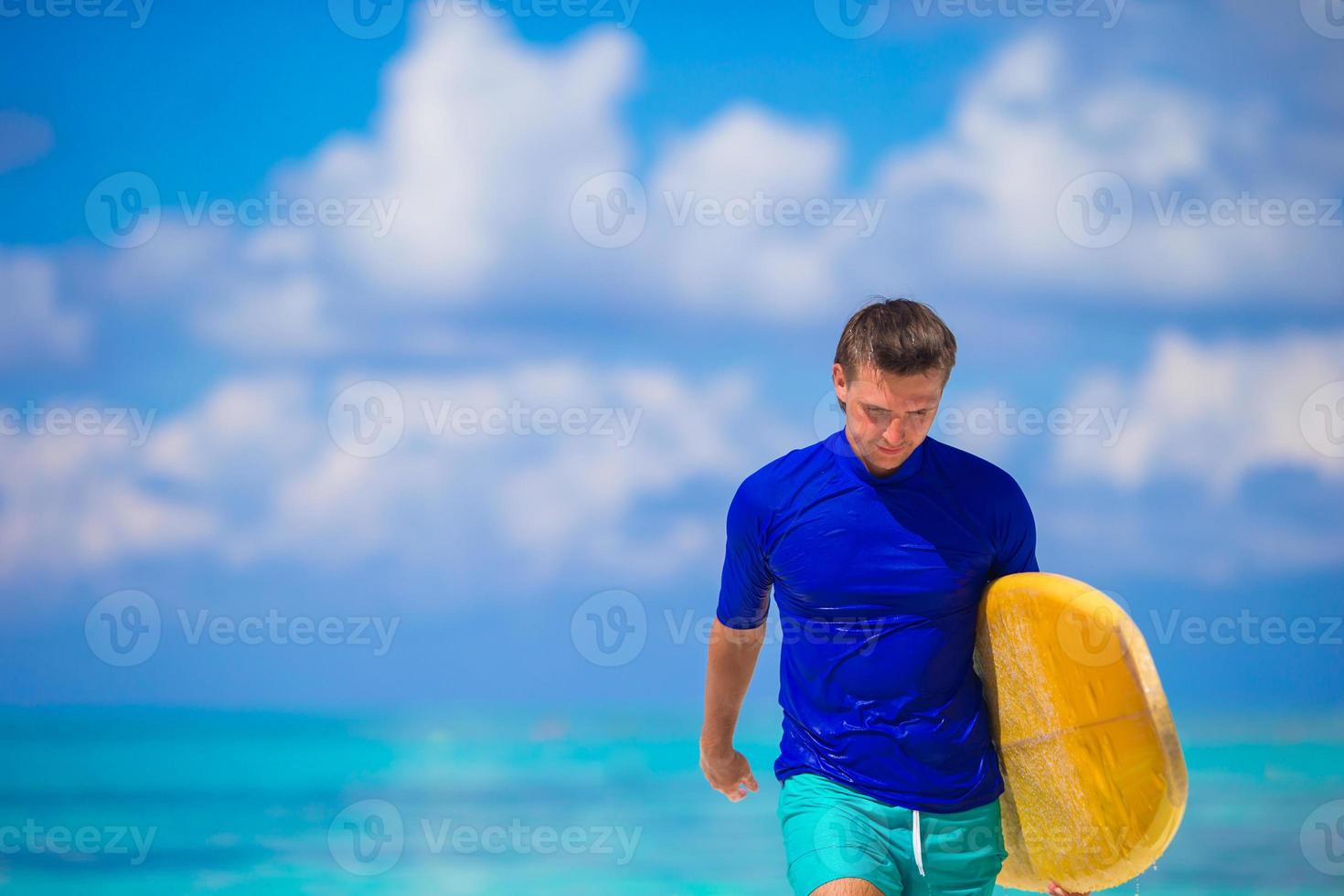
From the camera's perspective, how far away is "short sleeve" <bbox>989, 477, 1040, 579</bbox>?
8.64ft

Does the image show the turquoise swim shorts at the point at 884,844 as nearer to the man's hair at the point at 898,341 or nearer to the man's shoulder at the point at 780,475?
the man's shoulder at the point at 780,475

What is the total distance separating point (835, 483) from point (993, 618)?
0.38 metres

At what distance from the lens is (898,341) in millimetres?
2480

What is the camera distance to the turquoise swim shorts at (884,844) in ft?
8.24

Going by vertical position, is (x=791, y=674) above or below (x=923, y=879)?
above

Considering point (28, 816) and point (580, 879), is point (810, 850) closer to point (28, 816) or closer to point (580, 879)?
point (580, 879)

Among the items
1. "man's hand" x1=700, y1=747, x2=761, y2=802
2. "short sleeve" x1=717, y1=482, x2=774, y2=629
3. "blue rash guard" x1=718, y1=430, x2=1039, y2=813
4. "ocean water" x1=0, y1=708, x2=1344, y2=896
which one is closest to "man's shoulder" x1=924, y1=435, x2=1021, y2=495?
"blue rash guard" x1=718, y1=430, x2=1039, y2=813

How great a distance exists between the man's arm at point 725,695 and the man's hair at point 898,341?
0.61 metres

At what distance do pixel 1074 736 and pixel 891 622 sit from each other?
1.32 ft

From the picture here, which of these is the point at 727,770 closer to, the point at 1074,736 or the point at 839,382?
the point at 1074,736

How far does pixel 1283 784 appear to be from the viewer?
10445mm

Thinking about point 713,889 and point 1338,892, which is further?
Answer: point 713,889

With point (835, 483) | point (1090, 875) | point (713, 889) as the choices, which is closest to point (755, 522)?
point (835, 483)

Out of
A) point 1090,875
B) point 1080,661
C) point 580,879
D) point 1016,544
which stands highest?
point 580,879
